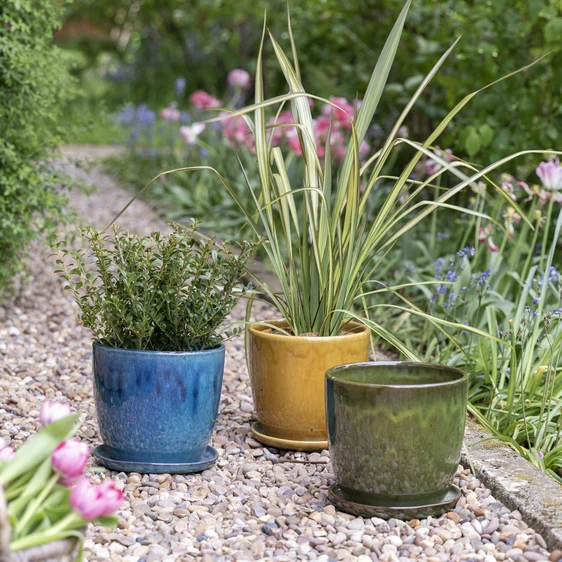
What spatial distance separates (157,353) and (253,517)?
1.36ft

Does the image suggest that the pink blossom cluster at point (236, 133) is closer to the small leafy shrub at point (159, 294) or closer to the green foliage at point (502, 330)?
the green foliage at point (502, 330)

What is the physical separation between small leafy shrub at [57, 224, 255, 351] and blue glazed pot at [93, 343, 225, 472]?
6 cm

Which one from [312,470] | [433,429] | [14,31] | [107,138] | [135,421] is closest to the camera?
[433,429]

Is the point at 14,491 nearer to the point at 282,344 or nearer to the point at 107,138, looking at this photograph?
the point at 282,344

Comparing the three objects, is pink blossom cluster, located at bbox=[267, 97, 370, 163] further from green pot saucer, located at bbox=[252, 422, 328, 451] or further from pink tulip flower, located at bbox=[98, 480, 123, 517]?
pink tulip flower, located at bbox=[98, 480, 123, 517]

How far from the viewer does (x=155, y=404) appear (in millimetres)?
1927

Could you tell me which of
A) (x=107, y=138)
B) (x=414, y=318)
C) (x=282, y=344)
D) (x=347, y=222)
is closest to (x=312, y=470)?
(x=282, y=344)

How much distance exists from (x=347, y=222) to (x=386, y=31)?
3.31 meters

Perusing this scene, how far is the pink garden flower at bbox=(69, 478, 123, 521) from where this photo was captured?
1.17 meters

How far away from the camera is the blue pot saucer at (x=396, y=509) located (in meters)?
1.74

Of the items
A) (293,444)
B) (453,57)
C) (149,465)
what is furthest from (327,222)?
(453,57)

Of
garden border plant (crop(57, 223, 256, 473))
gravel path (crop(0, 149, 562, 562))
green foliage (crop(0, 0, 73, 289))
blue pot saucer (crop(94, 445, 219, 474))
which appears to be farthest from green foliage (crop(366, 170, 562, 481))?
green foliage (crop(0, 0, 73, 289))

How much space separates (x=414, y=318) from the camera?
10.8ft

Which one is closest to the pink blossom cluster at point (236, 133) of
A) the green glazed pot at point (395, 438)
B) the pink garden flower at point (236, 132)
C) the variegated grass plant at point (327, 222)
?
the pink garden flower at point (236, 132)
